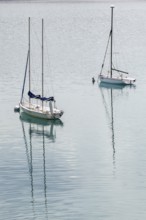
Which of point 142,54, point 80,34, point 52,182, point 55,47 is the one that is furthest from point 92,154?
point 80,34

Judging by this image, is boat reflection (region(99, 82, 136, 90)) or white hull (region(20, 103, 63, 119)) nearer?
white hull (region(20, 103, 63, 119))

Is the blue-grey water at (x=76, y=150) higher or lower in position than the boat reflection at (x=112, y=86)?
lower

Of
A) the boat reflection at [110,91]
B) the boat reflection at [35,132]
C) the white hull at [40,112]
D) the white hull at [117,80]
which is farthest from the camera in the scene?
the white hull at [117,80]

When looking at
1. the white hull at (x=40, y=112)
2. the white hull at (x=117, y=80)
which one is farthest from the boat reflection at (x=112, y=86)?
the white hull at (x=40, y=112)

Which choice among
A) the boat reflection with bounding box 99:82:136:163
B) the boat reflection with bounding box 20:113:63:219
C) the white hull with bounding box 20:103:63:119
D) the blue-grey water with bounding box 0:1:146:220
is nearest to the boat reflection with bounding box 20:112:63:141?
the boat reflection with bounding box 20:113:63:219

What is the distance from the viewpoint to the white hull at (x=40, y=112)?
8477 cm

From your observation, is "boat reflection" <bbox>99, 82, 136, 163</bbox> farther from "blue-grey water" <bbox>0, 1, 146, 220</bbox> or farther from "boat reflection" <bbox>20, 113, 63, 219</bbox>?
"boat reflection" <bbox>20, 113, 63, 219</bbox>

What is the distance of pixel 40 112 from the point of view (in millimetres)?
85500

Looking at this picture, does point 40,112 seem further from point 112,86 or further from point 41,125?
point 112,86

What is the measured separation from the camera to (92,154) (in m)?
71.1

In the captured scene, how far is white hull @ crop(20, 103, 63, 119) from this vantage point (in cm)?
8477

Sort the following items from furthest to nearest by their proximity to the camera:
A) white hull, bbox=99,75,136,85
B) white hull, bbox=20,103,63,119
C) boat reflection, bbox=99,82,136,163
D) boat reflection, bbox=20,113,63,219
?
white hull, bbox=99,75,136,85 → boat reflection, bbox=99,82,136,163 → white hull, bbox=20,103,63,119 → boat reflection, bbox=20,113,63,219

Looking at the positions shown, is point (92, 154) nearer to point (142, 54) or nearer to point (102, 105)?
point (102, 105)

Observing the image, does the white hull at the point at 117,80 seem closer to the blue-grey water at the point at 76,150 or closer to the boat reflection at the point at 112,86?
the boat reflection at the point at 112,86
